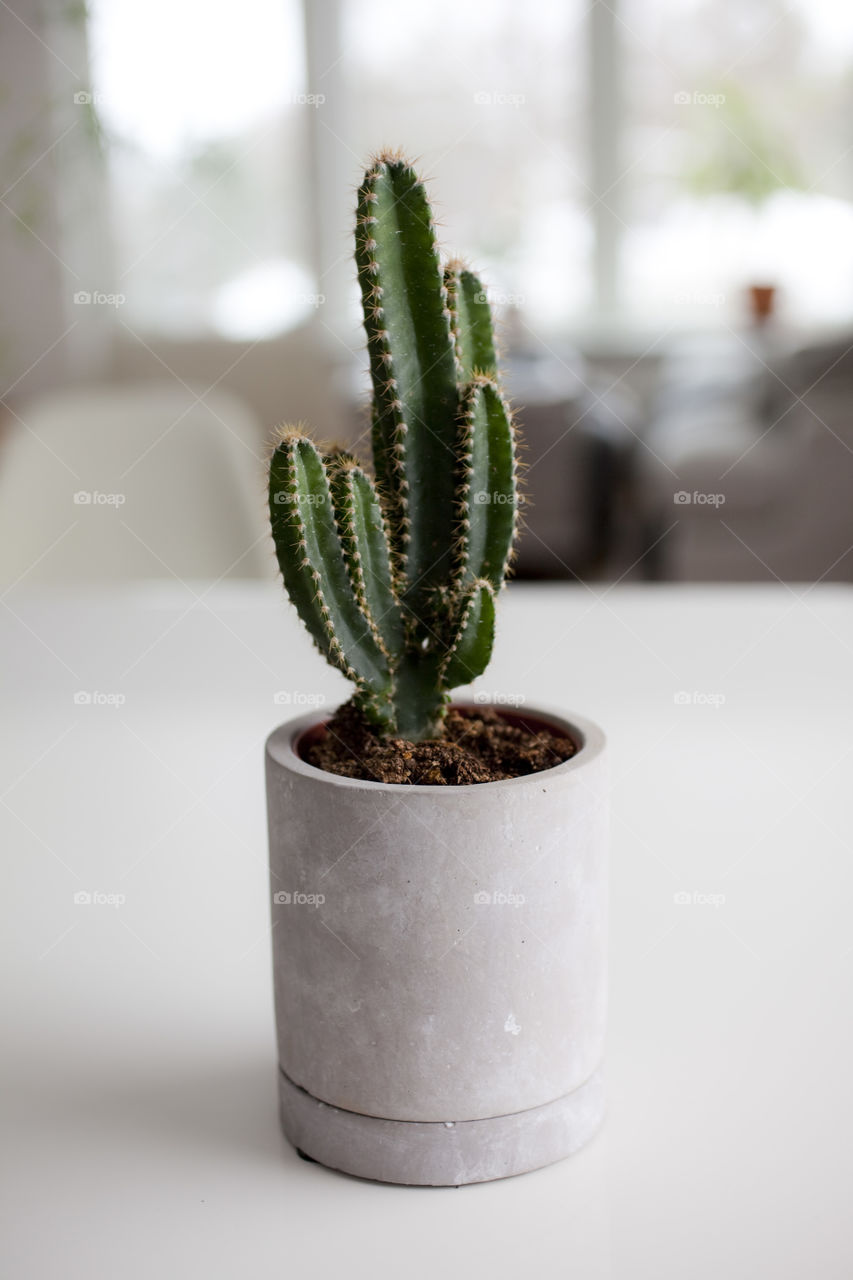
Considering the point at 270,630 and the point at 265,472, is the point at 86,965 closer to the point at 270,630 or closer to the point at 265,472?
the point at 265,472

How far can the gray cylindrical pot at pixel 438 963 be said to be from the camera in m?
0.63

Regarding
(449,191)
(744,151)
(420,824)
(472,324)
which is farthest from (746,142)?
(420,824)

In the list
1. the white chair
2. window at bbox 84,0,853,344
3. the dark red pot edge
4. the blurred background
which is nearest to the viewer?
the dark red pot edge

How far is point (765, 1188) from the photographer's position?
2.16 ft

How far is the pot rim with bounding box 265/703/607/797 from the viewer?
2.06 feet

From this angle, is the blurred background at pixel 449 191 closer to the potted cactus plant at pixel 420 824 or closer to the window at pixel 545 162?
the window at pixel 545 162

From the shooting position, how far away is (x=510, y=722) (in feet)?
2.65

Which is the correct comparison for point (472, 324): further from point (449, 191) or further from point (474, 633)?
point (449, 191)

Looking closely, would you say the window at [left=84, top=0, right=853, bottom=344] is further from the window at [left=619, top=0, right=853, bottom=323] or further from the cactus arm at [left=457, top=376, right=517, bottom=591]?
the cactus arm at [left=457, top=376, right=517, bottom=591]

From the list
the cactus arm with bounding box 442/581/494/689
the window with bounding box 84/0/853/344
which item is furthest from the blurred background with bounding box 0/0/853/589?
the cactus arm with bounding box 442/581/494/689

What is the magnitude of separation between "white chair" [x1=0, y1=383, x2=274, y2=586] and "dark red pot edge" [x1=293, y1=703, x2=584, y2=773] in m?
1.49

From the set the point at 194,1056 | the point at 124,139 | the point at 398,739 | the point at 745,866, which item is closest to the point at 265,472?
the point at 398,739

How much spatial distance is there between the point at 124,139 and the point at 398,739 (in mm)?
6197

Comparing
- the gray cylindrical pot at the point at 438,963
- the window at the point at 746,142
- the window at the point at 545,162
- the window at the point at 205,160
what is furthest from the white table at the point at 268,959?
the window at the point at 746,142
